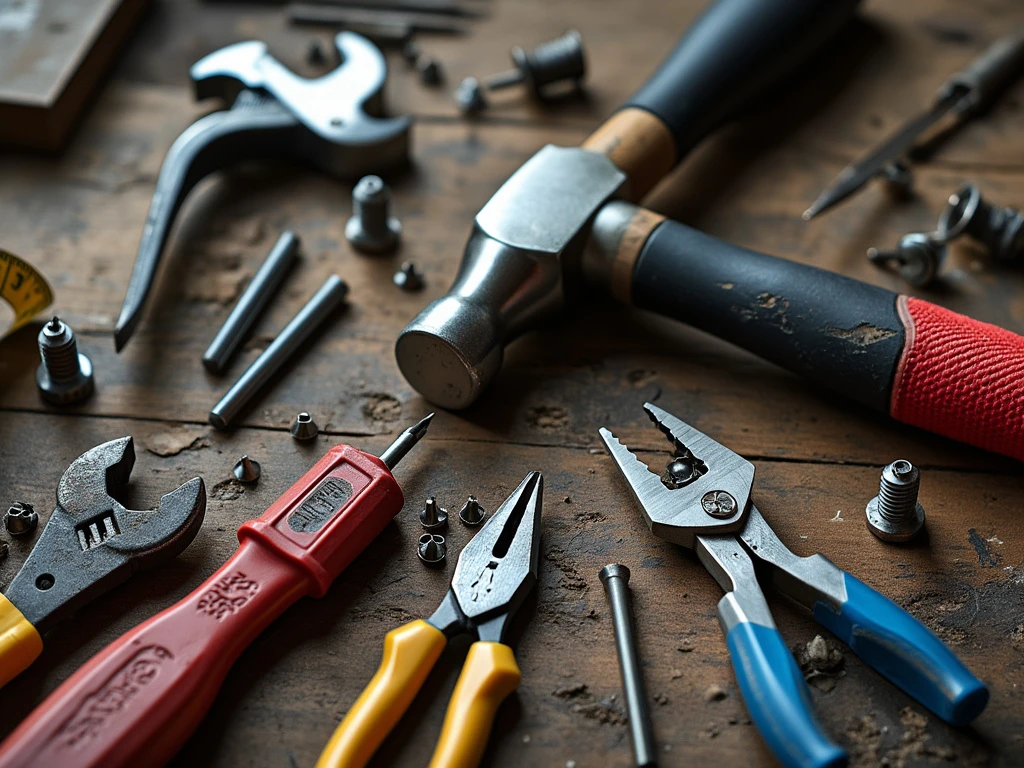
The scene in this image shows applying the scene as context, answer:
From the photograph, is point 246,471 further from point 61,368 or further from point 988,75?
point 988,75

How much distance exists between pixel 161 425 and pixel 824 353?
2.84ft

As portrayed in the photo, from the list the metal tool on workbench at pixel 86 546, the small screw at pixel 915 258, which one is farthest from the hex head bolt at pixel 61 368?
the small screw at pixel 915 258

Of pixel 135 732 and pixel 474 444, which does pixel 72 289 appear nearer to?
pixel 474 444

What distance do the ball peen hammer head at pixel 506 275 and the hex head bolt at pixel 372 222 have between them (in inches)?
8.0

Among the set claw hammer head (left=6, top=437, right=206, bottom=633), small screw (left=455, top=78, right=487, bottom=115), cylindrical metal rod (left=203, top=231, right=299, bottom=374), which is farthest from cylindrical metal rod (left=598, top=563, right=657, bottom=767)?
small screw (left=455, top=78, right=487, bottom=115)

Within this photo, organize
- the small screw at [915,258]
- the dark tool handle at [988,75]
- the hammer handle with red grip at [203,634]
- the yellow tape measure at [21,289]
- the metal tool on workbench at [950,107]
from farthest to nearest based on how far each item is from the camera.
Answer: the dark tool handle at [988,75] → the metal tool on workbench at [950,107] → the small screw at [915,258] → the yellow tape measure at [21,289] → the hammer handle with red grip at [203,634]

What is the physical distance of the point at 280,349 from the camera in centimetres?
140

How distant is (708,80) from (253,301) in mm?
774

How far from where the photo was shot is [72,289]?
4.97 feet

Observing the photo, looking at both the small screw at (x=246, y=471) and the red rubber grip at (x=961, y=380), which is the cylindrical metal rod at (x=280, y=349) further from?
the red rubber grip at (x=961, y=380)

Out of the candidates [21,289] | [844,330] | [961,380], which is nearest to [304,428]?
[21,289]

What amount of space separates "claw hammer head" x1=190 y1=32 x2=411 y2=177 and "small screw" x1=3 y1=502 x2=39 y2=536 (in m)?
0.74

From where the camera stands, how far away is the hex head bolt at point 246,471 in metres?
1.27

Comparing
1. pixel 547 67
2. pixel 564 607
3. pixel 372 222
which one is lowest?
pixel 564 607
